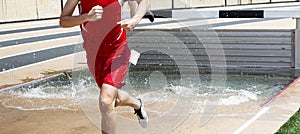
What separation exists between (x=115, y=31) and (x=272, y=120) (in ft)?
6.42

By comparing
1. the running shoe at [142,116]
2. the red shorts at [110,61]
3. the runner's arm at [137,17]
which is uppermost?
the runner's arm at [137,17]

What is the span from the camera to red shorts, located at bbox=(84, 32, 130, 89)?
177 inches

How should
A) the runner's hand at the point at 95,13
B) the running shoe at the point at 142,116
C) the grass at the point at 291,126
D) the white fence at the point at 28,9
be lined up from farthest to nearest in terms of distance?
1. the white fence at the point at 28,9
2. the running shoe at the point at 142,116
3. the grass at the point at 291,126
4. the runner's hand at the point at 95,13

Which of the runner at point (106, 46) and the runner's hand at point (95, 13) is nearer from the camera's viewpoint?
the runner's hand at point (95, 13)

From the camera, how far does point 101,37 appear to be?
454 cm

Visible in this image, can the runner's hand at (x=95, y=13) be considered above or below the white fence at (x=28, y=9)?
above

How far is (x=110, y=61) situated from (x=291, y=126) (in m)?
1.91

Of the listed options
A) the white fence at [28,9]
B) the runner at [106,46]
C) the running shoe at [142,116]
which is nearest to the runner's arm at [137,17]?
the runner at [106,46]

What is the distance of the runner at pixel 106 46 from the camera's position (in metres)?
4.42

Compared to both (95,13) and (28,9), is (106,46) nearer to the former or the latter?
(95,13)

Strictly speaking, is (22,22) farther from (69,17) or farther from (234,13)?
(69,17)

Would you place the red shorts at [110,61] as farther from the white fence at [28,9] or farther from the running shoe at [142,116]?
the white fence at [28,9]

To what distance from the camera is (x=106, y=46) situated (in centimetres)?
456

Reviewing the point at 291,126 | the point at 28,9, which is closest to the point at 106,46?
the point at 291,126
